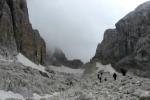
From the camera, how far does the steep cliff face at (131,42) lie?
14425 cm

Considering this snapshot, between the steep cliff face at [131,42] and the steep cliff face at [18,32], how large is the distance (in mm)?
37614

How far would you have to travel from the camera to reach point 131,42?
16012cm

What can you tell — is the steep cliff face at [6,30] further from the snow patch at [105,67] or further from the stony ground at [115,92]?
the snow patch at [105,67]

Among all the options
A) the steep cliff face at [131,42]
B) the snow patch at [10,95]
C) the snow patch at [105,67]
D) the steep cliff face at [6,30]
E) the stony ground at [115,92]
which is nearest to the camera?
the stony ground at [115,92]

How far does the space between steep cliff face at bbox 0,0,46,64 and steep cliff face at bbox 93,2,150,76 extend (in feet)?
123

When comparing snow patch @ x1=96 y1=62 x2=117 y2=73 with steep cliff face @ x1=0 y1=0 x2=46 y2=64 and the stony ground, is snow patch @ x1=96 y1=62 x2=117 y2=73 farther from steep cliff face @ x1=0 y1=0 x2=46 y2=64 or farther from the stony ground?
the stony ground

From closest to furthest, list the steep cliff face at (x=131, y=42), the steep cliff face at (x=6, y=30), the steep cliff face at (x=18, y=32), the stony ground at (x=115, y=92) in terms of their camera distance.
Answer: the stony ground at (x=115, y=92) → the steep cliff face at (x=6, y=30) → the steep cliff face at (x=18, y=32) → the steep cliff face at (x=131, y=42)

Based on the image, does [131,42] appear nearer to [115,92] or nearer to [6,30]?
[6,30]

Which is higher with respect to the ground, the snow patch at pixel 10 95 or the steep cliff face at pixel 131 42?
the steep cliff face at pixel 131 42

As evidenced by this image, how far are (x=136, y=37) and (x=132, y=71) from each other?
15.8 m

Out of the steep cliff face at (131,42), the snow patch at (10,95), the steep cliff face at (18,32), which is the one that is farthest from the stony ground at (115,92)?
the steep cliff face at (131,42)

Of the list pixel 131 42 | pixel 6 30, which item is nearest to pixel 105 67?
pixel 131 42

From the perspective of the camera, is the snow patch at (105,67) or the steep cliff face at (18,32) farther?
the snow patch at (105,67)

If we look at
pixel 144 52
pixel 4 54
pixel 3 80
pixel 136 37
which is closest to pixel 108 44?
pixel 136 37
